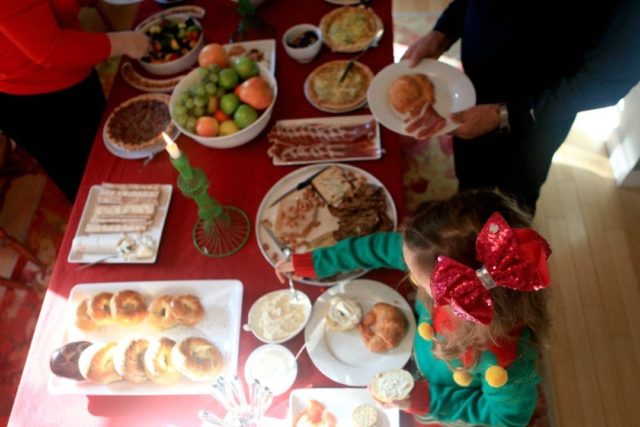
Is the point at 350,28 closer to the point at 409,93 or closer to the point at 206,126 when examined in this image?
the point at 409,93

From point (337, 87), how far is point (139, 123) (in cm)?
72

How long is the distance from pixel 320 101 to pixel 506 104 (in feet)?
2.01

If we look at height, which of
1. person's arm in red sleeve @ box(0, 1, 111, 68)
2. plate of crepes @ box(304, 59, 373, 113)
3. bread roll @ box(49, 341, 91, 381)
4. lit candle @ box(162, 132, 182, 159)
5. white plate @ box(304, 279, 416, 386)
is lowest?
white plate @ box(304, 279, 416, 386)

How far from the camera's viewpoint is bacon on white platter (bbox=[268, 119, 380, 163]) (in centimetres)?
155

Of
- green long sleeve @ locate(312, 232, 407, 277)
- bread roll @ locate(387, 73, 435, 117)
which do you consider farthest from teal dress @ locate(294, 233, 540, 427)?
bread roll @ locate(387, 73, 435, 117)

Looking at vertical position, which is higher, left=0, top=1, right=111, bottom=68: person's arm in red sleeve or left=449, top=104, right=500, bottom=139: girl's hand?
left=0, top=1, right=111, bottom=68: person's arm in red sleeve

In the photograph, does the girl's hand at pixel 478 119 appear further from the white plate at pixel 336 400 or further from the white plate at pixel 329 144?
the white plate at pixel 336 400

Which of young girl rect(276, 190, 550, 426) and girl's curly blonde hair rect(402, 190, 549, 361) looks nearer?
young girl rect(276, 190, 550, 426)

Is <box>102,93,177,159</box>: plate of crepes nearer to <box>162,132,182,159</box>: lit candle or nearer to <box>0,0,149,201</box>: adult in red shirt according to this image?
<box>0,0,149,201</box>: adult in red shirt

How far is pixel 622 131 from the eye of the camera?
2387mm

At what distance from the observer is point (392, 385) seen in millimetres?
1112

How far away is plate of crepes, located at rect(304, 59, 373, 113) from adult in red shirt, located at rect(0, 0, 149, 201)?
0.67m

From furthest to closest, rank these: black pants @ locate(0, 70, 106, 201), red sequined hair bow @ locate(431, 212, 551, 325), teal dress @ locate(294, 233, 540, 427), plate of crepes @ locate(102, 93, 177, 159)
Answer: black pants @ locate(0, 70, 106, 201) → plate of crepes @ locate(102, 93, 177, 159) → teal dress @ locate(294, 233, 540, 427) → red sequined hair bow @ locate(431, 212, 551, 325)

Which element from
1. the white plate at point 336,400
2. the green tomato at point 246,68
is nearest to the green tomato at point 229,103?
the green tomato at point 246,68
